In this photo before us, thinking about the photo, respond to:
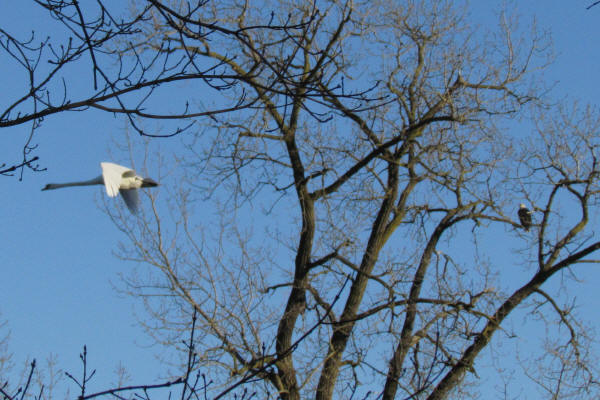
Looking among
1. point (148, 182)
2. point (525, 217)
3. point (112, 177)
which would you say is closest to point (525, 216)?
point (525, 217)

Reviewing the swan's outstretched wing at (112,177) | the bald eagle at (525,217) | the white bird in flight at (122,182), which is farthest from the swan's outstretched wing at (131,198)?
the bald eagle at (525,217)

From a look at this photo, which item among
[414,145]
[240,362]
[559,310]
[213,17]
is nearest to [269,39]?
[213,17]

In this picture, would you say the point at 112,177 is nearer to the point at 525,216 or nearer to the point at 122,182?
the point at 122,182

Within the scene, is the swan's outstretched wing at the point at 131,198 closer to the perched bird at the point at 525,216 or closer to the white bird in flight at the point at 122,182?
the white bird in flight at the point at 122,182

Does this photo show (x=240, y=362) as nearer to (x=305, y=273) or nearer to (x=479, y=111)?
(x=305, y=273)

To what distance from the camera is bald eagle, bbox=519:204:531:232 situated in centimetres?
1003

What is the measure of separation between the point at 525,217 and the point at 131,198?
263 inches

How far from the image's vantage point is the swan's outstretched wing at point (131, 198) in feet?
15.9

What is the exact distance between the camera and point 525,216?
10.1m

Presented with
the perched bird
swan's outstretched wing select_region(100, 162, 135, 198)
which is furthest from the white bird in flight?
the perched bird

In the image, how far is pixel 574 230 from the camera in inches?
388

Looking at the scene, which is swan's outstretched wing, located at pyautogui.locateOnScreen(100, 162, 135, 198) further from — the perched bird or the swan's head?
the perched bird

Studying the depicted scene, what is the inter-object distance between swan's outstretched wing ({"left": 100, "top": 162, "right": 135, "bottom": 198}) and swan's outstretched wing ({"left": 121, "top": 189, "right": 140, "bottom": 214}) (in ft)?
0.68

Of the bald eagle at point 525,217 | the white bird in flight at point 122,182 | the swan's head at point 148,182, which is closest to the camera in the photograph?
the white bird in flight at point 122,182
